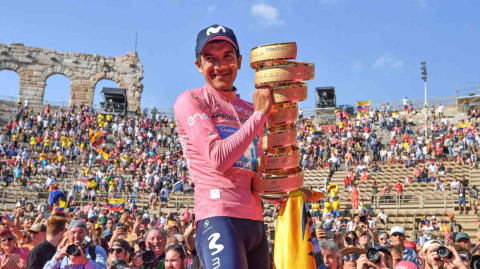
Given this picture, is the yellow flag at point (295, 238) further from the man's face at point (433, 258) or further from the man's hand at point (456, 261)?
the man's face at point (433, 258)

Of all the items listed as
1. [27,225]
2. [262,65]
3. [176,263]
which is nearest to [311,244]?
[262,65]

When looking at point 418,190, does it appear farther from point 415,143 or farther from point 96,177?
point 96,177

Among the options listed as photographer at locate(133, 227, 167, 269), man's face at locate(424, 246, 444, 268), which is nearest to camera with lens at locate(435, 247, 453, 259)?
man's face at locate(424, 246, 444, 268)

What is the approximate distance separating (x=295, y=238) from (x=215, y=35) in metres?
1.30

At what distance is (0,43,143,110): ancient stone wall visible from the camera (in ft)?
135

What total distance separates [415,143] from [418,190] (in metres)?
6.81

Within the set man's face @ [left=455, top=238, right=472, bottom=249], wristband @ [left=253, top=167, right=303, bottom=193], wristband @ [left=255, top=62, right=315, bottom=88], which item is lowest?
man's face @ [left=455, top=238, right=472, bottom=249]

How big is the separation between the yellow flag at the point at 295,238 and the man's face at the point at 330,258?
7.37 feet

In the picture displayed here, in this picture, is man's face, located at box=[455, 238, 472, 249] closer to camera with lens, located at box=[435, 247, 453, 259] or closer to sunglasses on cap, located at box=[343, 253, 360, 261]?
sunglasses on cap, located at box=[343, 253, 360, 261]

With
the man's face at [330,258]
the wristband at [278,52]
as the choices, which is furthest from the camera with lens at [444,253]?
the wristband at [278,52]

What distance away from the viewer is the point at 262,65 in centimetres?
306

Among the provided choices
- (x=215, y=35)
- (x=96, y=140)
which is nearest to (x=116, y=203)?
(x=96, y=140)

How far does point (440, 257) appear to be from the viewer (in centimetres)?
500

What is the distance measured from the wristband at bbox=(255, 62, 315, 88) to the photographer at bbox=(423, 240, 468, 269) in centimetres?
284
